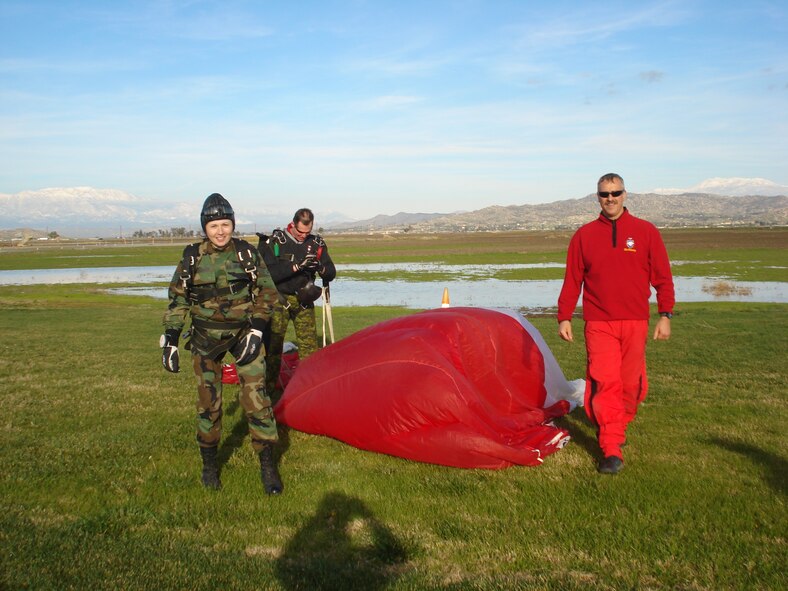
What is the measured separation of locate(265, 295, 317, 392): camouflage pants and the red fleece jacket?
3631 mm

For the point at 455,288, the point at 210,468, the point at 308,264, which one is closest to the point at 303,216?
the point at 308,264

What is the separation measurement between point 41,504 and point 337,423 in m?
2.47

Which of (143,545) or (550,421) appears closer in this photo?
(143,545)

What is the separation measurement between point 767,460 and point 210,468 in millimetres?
4520

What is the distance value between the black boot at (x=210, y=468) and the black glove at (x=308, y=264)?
10.6 ft

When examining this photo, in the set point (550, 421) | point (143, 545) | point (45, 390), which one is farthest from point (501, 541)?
point (45, 390)

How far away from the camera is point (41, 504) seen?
210 inches

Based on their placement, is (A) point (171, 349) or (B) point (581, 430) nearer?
(A) point (171, 349)

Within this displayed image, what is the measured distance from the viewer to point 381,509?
17.1ft

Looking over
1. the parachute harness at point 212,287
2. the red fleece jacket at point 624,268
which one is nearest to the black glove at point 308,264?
the parachute harness at point 212,287

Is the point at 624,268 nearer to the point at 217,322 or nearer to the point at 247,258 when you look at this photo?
the point at 247,258

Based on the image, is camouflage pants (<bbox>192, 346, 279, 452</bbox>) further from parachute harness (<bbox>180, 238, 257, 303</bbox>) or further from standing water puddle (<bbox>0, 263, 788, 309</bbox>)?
standing water puddle (<bbox>0, 263, 788, 309</bbox>)

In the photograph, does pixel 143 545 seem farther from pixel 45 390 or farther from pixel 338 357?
pixel 45 390

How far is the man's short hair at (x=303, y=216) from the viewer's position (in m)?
8.60
